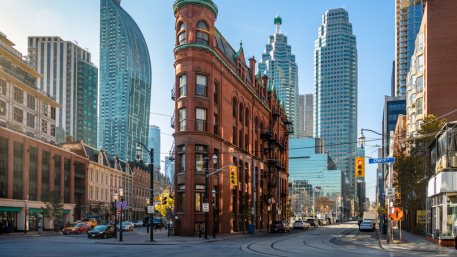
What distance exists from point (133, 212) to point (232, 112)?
252 ft

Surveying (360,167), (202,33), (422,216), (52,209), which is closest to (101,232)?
(202,33)

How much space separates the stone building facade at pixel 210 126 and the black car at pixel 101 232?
263 inches

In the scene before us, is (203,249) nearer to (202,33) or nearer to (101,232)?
(101,232)

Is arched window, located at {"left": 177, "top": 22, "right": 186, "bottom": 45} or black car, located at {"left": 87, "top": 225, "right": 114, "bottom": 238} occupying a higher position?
arched window, located at {"left": 177, "top": 22, "right": 186, "bottom": 45}

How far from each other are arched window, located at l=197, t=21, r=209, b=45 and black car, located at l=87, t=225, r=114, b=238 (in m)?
21.3

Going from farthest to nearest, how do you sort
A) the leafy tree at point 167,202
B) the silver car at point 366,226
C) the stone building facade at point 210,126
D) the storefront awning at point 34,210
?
the storefront awning at point 34,210 < the silver car at point 366,226 < the leafy tree at point 167,202 < the stone building facade at point 210,126

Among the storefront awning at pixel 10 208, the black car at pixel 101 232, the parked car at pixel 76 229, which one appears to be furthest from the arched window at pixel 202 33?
the storefront awning at pixel 10 208

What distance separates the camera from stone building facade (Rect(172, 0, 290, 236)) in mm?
53969

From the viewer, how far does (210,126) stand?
56.0m

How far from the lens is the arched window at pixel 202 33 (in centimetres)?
5591

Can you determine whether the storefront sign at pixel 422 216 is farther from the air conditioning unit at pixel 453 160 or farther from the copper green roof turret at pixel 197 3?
the copper green roof turret at pixel 197 3

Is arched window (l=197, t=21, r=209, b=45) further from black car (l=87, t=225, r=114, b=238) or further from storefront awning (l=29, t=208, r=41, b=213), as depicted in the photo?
storefront awning (l=29, t=208, r=41, b=213)

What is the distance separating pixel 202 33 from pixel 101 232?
75.0 feet

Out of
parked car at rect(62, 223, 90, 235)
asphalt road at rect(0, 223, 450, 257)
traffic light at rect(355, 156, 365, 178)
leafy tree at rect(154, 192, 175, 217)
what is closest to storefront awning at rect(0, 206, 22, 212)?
parked car at rect(62, 223, 90, 235)
